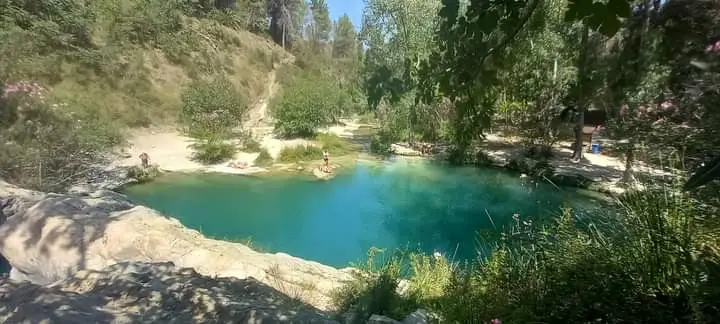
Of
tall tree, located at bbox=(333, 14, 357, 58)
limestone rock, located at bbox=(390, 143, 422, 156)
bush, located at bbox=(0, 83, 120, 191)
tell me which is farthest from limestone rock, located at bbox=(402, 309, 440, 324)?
tall tree, located at bbox=(333, 14, 357, 58)

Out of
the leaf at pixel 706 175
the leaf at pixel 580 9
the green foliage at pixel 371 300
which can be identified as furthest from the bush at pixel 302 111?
the leaf at pixel 706 175

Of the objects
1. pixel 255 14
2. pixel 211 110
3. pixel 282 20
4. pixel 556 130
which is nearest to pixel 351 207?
pixel 556 130

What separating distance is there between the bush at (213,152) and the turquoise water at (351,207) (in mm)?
1543

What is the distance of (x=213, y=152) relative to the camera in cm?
1482

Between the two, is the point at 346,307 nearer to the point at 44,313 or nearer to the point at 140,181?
the point at 44,313

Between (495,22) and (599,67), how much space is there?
85cm

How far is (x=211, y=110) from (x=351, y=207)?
8439 mm

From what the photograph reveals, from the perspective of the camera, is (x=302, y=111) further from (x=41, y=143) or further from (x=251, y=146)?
(x=41, y=143)

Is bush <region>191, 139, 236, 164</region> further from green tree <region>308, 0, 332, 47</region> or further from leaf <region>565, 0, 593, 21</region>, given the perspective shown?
green tree <region>308, 0, 332, 47</region>

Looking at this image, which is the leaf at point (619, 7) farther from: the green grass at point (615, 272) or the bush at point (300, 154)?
the bush at point (300, 154)

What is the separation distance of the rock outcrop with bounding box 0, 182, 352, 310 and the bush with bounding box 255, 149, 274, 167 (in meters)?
9.19

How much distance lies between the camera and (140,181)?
476 inches

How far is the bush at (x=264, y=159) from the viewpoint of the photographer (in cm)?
1509

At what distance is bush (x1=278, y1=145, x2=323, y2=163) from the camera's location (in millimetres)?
15664
